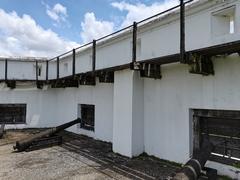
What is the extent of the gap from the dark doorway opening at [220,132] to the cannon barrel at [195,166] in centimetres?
38

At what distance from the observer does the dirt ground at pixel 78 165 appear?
21.4ft

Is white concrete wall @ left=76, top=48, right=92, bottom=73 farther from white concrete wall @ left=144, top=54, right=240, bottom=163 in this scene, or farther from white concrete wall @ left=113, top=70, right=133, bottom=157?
white concrete wall @ left=144, top=54, right=240, bottom=163

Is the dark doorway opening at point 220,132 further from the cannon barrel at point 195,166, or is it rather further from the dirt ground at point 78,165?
the dirt ground at point 78,165

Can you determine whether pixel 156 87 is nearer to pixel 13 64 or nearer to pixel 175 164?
pixel 175 164

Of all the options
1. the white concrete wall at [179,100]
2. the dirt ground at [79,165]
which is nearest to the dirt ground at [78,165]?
the dirt ground at [79,165]

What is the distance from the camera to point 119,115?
8.66 meters

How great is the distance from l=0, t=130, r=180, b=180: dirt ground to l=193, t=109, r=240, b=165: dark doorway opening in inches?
45.1

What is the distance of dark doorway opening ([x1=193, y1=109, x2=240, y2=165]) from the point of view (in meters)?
5.96

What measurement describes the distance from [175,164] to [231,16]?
4112mm

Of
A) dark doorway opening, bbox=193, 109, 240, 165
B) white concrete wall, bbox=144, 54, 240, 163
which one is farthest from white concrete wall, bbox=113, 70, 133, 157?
dark doorway opening, bbox=193, 109, 240, 165

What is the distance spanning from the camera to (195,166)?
16.4 feet

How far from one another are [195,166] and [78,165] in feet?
12.2

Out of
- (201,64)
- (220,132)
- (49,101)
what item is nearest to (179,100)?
(220,132)

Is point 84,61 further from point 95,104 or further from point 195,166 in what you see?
point 195,166
